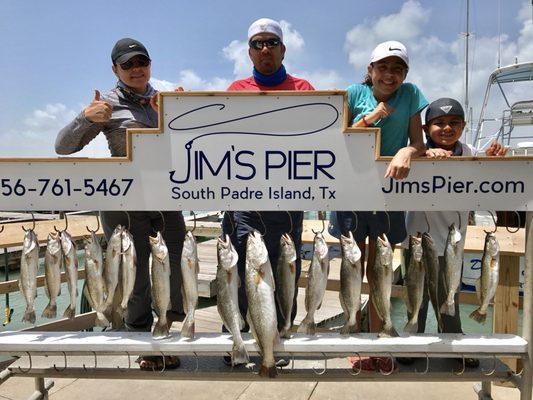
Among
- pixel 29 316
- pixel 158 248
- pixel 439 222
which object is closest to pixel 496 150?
pixel 439 222

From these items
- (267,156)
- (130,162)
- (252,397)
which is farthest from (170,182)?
(252,397)

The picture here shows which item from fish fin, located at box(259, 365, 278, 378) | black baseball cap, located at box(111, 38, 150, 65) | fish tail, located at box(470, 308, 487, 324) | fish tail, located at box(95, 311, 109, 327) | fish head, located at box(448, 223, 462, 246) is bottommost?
fish fin, located at box(259, 365, 278, 378)

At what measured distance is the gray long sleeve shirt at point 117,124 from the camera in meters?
2.63

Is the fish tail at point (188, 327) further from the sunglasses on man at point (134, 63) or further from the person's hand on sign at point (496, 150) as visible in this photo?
the person's hand on sign at point (496, 150)

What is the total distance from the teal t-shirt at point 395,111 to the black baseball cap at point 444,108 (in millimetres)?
149

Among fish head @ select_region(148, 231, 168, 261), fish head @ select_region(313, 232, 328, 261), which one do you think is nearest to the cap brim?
→ fish head @ select_region(148, 231, 168, 261)

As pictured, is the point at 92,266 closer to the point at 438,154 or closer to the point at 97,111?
the point at 97,111

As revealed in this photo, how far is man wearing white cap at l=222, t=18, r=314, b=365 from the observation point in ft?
9.03

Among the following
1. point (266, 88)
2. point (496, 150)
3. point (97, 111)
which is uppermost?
point (266, 88)

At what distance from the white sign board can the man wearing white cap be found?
1.19 feet

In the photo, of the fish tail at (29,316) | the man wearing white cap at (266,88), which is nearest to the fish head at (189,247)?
the man wearing white cap at (266,88)

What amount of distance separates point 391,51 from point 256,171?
45.8 inches

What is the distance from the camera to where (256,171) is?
2479 millimetres

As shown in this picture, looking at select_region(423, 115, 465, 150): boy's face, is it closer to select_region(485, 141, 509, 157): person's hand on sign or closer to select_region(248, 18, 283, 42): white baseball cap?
select_region(485, 141, 509, 157): person's hand on sign
